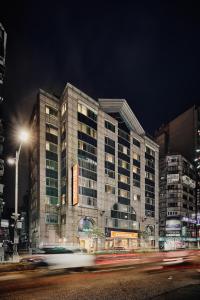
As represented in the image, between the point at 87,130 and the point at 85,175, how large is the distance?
10.0 metres

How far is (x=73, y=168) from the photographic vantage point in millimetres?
60125

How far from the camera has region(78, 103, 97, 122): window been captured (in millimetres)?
66938

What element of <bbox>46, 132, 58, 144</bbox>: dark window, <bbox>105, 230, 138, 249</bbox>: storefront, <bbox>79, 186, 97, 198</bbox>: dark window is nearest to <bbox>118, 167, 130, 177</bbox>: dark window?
<bbox>79, 186, 97, 198</bbox>: dark window

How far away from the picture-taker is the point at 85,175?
6450 cm

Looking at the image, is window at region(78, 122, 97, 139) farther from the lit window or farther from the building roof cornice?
the lit window

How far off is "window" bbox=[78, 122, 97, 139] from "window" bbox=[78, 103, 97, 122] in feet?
8.58

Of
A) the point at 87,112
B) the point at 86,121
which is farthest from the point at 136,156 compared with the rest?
the point at 87,112

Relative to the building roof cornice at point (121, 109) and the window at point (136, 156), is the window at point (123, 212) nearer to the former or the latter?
the window at point (136, 156)

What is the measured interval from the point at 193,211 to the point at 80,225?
229 feet

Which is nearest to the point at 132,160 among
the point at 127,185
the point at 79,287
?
the point at 127,185

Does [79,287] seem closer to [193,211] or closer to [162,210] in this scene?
[162,210]

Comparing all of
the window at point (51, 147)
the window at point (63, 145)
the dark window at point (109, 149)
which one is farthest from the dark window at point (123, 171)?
the window at point (51, 147)

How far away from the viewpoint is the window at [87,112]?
66938 millimetres

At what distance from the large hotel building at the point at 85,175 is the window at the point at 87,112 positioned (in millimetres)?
216
